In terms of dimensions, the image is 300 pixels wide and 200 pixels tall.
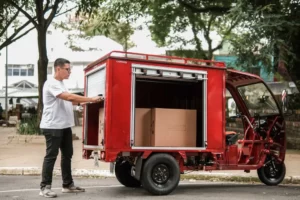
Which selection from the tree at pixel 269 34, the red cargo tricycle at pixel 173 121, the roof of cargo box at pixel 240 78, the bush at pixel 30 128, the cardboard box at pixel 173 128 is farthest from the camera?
the bush at pixel 30 128

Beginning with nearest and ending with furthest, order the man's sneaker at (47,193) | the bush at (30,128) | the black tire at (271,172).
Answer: the man's sneaker at (47,193)
the black tire at (271,172)
the bush at (30,128)

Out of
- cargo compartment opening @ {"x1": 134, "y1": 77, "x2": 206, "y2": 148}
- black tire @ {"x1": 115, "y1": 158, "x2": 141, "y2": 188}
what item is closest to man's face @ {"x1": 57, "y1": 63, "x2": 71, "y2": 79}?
cargo compartment opening @ {"x1": 134, "y1": 77, "x2": 206, "y2": 148}

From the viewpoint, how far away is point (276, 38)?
13.2 meters

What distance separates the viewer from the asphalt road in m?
7.07

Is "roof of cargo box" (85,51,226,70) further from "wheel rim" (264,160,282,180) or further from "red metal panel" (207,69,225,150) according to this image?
"wheel rim" (264,160,282,180)

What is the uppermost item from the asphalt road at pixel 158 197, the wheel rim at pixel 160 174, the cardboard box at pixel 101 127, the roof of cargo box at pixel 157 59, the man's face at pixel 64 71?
the roof of cargo box at pixel 157 59

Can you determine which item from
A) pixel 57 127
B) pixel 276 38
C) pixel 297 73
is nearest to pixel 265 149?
pixel 57 127

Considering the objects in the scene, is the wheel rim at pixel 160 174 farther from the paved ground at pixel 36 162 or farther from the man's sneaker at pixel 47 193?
the paved ground at pixel 36 162

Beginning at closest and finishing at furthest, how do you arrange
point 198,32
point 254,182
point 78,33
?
1. point 254,182
2. point 198,32
3. point 78,33

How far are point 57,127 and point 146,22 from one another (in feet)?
73.4

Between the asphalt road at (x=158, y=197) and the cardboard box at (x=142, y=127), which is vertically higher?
the cardboard box at (x=142, y=127)

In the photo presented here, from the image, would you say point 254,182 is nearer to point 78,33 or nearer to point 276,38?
point 276,38

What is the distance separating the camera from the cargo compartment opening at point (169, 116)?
7.42 m

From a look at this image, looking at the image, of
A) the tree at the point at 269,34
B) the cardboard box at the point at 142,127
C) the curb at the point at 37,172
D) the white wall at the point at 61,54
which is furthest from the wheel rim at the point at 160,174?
the white wall at the point at 61,54
